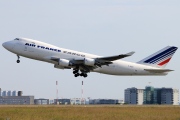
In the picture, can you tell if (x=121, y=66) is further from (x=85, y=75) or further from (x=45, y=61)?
(x=45, y=61)

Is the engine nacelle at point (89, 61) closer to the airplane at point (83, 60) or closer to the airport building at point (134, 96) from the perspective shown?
the airplane at point (83, 60)

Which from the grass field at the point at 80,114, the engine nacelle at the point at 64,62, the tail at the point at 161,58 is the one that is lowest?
the grass field at the point at 80,114

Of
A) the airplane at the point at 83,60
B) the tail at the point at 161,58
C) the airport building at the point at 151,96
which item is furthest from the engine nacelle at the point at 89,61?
the airport building at the point at 151,96

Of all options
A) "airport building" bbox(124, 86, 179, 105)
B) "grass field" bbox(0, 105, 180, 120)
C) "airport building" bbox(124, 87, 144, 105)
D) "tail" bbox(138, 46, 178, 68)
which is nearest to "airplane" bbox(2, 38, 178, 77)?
"tail" bbox(138, 46, 178, 68)

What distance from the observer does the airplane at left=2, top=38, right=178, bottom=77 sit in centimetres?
6631

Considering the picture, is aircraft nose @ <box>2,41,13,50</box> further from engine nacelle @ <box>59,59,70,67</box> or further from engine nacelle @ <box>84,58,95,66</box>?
engine nacelle @ <box>84,58,95,66</box>

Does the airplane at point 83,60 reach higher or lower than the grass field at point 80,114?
higher

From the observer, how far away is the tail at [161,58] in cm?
7575

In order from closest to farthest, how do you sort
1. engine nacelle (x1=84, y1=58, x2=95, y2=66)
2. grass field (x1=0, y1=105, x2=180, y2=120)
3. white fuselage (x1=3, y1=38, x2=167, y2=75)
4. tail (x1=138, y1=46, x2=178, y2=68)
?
grass field (x1=0, y1=105, x2=180, y2=120), white fuselage (x1=3, y1=38, x2=167, y2=75), engine nacelle (x1=84, y1=58, x2=95, y2=66), tail (x1=138, y1=46, x2=178, y2=68)

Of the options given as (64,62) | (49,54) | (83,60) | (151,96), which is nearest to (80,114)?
(64,62)

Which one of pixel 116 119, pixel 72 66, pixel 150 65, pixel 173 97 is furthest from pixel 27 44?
pixel 173 97

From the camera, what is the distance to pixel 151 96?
174250 millimetres

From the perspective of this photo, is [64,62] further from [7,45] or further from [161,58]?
[161,58]

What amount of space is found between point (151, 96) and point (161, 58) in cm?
9912
